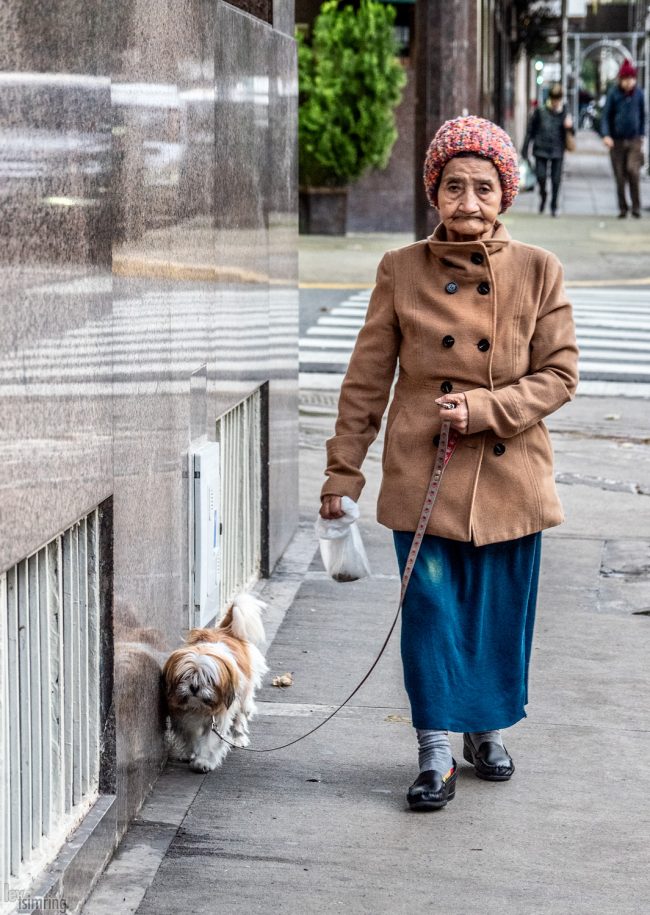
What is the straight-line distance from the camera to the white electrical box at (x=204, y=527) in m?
4.89

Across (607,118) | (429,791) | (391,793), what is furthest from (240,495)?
(607,118)

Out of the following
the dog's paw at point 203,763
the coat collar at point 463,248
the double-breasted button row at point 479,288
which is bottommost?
the dog's paw at point 203,763

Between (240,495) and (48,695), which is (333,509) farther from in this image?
(240,495)

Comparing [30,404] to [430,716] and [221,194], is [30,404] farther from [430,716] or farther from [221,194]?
[221,194]

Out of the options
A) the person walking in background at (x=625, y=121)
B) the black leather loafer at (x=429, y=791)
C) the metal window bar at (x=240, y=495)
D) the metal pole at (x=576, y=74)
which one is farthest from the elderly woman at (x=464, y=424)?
the metal pole at (x=576, y=74)

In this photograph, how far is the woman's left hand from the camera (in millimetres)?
4102

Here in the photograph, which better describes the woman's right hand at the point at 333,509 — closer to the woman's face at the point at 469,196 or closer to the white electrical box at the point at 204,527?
the white electrical box at the point at 204,527

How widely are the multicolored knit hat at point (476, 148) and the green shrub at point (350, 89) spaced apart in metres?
17.9

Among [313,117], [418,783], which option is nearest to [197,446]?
[418,783]

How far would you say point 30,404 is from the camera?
3.22 metres

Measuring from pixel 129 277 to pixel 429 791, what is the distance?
1.64 m

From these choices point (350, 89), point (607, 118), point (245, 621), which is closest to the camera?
point (245, 621)

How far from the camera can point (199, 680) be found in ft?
14.6

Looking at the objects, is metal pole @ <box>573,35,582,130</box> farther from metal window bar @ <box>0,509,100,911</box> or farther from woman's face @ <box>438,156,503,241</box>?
metal window bar @ <box>0,509,100,911</box>
